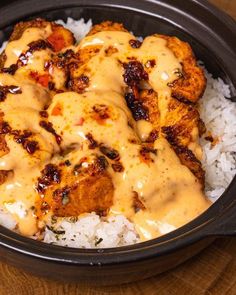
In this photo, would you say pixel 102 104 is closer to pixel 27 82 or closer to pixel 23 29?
pixel 27 82

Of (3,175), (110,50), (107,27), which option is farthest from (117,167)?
(107,27)

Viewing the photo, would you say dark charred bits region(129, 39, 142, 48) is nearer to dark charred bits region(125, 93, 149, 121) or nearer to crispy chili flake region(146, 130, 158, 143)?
dark charred bits region(125, 93, 149, 121)

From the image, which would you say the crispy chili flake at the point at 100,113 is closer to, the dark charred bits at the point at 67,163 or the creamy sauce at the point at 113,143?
the creamy sauce at the point at 113,143

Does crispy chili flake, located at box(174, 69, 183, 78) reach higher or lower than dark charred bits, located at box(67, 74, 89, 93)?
higher

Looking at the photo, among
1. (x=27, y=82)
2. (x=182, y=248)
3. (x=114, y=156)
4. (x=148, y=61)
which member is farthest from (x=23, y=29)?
(x=182, y=248)

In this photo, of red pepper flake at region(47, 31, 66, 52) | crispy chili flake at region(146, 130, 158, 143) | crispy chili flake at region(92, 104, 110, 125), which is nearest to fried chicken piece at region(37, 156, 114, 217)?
crispy chili flake at region(92, 104, 110, 125)

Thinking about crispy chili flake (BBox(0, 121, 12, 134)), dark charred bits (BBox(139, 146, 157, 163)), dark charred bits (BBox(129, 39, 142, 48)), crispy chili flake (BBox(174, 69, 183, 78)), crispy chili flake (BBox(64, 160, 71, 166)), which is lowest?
crispy chili flake (BBox(0, 121, 12, 134))

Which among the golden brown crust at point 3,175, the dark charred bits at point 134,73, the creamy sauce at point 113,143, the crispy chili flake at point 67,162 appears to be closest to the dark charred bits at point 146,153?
the creamy sauce at point 113,143
